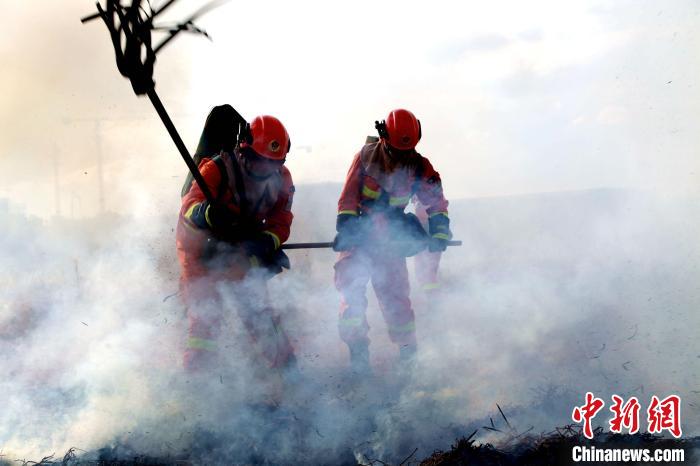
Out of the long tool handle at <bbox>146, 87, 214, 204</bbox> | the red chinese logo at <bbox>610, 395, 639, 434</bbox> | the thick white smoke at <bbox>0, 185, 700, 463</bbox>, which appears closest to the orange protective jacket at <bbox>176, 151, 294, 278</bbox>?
the long tool handle at <bbox>146, 87, 214, 204</bbox>

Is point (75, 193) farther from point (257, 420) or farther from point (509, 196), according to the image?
point (257, 420)

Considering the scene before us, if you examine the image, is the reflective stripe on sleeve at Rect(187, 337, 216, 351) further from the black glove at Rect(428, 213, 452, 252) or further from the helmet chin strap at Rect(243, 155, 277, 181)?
the black glove at Rect(428, 213, 452, 252)

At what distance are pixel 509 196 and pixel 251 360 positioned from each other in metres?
8.92

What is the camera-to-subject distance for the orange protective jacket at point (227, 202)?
4539mm

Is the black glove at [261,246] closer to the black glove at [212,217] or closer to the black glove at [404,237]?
the black glove at [212,217]

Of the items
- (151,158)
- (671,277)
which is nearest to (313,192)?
(151,158)

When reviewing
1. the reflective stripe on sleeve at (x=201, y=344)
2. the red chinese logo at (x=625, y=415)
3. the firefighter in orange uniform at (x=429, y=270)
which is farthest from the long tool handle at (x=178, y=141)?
the red chinese logo at (x=625, y=415)

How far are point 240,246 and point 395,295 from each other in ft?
4.48

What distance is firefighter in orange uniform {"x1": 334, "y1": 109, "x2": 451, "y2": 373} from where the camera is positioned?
518 centimetres

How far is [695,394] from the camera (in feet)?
15.5

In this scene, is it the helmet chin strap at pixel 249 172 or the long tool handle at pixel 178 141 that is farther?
the helmet chin strap at pixel 249 172

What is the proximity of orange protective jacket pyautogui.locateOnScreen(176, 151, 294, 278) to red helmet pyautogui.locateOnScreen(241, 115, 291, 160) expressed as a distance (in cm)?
15

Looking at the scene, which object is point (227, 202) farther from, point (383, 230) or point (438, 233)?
point (438, 233)

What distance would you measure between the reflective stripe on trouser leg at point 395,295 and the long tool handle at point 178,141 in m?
1.55
